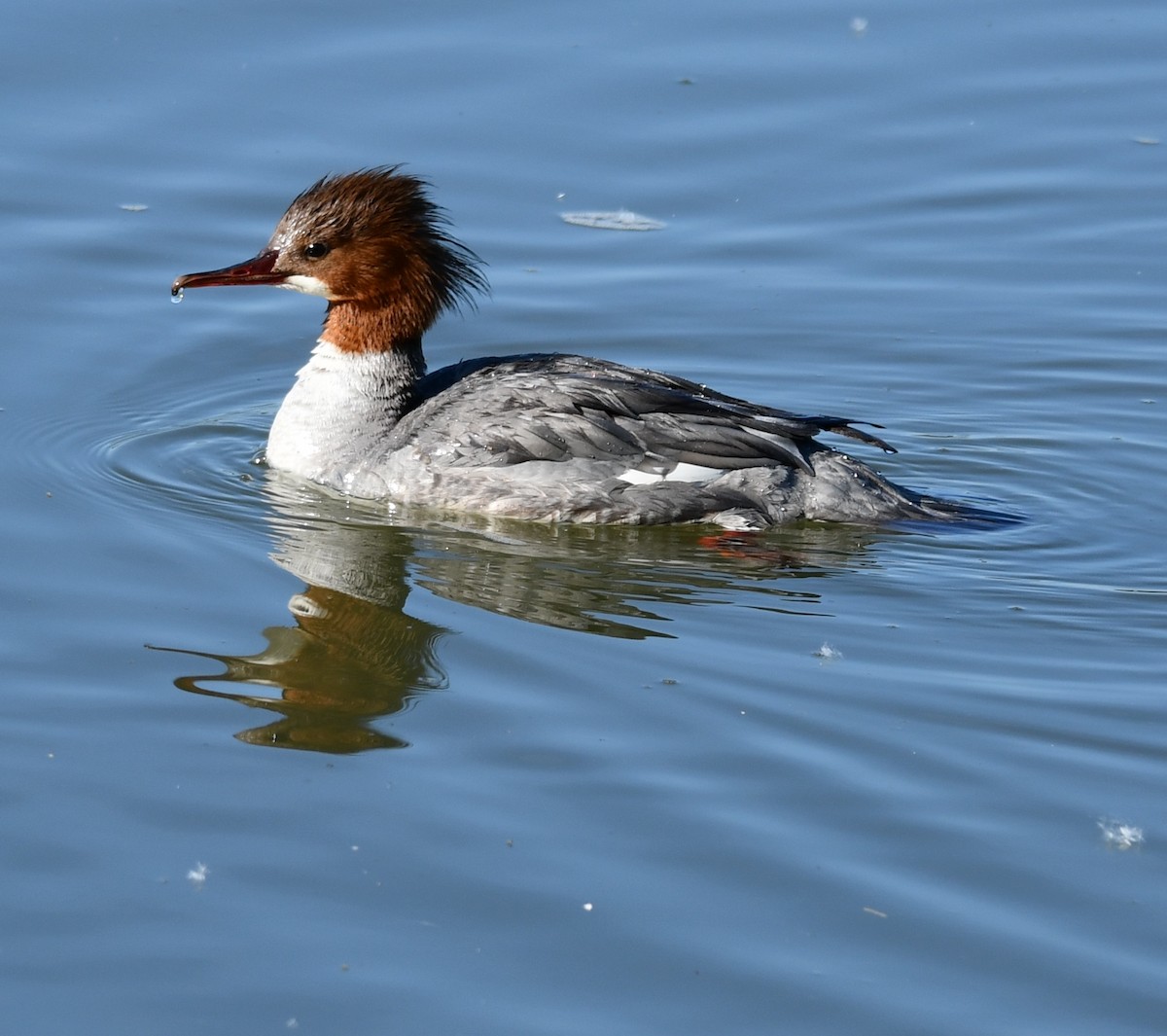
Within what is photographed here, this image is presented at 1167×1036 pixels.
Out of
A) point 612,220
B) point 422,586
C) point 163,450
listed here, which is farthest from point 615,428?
point 612,220

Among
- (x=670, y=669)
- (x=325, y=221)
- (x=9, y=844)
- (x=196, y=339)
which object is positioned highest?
(x=325, y=221)

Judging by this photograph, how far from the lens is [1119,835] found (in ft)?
19.3

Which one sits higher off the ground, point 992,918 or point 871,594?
point 871,594

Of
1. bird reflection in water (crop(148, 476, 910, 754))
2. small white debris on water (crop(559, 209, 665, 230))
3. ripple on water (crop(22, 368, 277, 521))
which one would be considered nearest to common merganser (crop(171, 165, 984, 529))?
bird reflection in water (crop(148, 476, 910, 754))

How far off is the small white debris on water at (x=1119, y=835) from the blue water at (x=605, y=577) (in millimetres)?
22

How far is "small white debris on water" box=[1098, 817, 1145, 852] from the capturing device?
583 centimetres

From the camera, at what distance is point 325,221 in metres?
9.28

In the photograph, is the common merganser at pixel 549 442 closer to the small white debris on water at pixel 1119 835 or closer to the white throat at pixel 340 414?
the white throat at pixel 340 414

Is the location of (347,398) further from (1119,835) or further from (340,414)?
(1119,835)

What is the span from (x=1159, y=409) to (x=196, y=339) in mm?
5430

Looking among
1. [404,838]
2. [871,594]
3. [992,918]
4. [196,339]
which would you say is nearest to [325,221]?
[196,339]

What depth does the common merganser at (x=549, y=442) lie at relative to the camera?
8867 mm

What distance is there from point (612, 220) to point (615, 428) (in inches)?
135

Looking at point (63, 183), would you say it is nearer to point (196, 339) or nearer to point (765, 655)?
point (196, 339)
